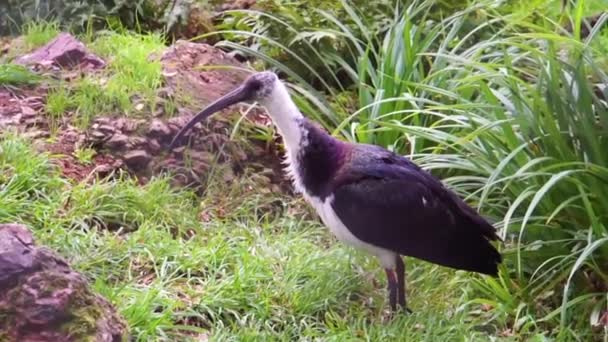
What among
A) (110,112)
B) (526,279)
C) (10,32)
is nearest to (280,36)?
(110,112)

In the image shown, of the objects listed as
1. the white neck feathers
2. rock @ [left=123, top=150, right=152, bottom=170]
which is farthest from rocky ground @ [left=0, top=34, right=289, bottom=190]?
the white neck feathers

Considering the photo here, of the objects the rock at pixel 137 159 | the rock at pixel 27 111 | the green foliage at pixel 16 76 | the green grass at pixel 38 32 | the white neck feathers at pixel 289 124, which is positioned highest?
the white neck feathers at pixel 289 124

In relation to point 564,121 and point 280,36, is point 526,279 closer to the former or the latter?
point 564,121

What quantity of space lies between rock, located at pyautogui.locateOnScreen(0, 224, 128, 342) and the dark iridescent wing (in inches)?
44.3

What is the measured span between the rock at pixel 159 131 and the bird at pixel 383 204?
1.16m

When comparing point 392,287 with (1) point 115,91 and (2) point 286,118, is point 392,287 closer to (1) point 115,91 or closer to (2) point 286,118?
(2) point 286,118

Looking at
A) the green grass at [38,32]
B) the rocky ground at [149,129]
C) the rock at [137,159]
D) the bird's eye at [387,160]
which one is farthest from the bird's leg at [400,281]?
the green grass at [38,32]

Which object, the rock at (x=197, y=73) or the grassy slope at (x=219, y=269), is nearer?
the grassy slope at (x=219, y=269)

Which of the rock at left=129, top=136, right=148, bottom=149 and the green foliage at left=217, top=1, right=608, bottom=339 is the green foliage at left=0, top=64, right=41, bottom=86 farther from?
the green foliage at left=217, top=1, right=608, bottom=339

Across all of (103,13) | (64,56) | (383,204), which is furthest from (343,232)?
(103,13)

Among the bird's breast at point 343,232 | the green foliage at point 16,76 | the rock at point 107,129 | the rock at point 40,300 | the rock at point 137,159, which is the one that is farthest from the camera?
the green foliage at point 16,76

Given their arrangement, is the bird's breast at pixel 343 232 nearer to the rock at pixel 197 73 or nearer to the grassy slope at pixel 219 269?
the grassy slope at pixel 219 269

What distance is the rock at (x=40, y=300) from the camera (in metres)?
3.46

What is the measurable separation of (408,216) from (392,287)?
31 cm
